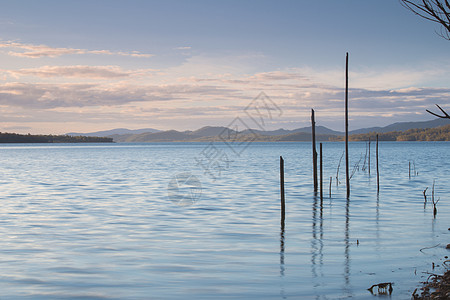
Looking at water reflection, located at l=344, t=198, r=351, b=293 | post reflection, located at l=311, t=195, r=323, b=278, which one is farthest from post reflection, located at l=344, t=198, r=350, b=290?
post reflection, located at l=311, t=195, r=323, b=278

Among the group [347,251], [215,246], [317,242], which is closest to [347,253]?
[347,251]

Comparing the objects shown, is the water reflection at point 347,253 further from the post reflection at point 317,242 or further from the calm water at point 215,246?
the post reflection at point 317,242

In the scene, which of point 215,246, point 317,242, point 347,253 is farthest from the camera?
point 317,242

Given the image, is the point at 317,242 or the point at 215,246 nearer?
the point at 215,246

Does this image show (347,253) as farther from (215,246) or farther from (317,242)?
(215,246)

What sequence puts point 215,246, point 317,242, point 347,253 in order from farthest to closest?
1. point 317,242
2. point 215,246
3. point 347,253

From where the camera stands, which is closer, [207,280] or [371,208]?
[207,280]

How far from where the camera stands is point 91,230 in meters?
21.3

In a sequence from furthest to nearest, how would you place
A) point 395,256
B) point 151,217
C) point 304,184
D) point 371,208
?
point 304,184
point 371,208
point 151,217
point 395,256

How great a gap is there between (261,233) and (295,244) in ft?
8.37

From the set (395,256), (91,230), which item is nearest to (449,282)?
(395,256)

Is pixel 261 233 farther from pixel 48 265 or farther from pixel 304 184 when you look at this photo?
pixel 304 184

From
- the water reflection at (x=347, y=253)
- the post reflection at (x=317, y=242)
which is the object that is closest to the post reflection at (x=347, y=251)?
the water reflection at (x=347, y=253)

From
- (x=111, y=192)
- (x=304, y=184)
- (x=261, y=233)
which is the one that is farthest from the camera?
(x=304, y=184)
